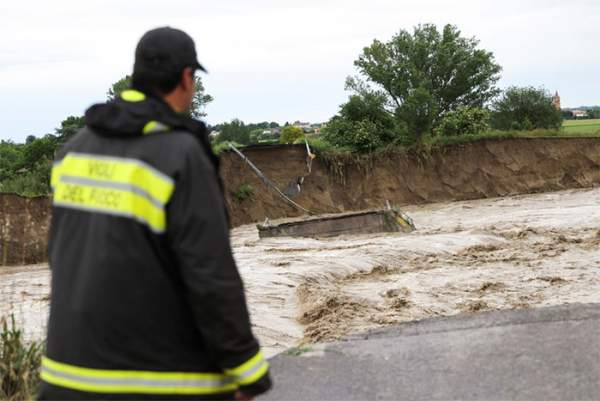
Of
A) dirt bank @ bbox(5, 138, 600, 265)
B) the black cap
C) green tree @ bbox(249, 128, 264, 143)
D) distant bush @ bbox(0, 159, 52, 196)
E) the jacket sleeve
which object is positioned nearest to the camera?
the jacket sleeve

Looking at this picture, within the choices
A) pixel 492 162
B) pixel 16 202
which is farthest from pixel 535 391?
pixel 492 162

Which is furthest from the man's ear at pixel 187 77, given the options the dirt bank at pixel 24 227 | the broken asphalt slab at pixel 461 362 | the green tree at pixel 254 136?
the green tree at pixel 254 136

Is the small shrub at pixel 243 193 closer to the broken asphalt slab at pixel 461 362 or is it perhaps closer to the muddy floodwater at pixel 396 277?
the muddy floodwater at pixel 396 277

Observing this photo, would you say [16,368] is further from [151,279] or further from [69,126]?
[69,126]

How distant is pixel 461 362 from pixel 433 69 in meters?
45.8

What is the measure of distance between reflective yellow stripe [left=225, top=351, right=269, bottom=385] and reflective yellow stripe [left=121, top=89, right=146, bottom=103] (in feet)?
3.24

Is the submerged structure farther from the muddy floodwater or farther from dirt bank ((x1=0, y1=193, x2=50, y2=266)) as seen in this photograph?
dirt bank ((x1=0, y1=193, x2=50, y2=266))

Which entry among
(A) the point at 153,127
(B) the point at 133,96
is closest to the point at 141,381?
(A) the point at 153,127

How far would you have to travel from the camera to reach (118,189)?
296cm

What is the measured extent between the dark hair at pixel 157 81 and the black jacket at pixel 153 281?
8cm

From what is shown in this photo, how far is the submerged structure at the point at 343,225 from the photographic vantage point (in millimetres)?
20359

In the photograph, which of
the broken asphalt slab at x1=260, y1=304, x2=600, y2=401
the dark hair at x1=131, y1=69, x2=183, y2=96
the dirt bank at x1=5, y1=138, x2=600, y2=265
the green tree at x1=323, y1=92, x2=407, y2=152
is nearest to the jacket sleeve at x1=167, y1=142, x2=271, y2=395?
the dark hair at x1=131, y1=69, x2=183, y2=96

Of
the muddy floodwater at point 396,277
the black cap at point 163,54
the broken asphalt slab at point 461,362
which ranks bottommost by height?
the muddy floodwater at point 396,277

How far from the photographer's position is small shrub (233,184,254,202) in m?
29.9
